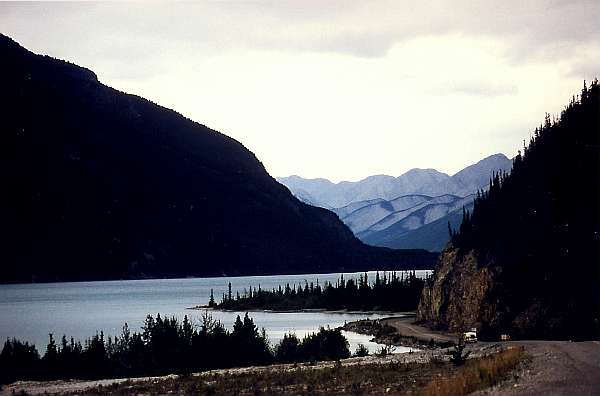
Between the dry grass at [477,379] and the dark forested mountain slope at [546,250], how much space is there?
3850cm

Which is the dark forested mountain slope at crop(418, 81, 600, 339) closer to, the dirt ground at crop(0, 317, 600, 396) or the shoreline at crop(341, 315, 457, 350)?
the shoreline at crop(341, 315, 457, 350)

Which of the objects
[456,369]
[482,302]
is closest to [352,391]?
[456,369]

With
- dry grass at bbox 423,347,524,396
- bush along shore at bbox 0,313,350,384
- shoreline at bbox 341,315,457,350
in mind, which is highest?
dry grass at bbox 423,347,524,396

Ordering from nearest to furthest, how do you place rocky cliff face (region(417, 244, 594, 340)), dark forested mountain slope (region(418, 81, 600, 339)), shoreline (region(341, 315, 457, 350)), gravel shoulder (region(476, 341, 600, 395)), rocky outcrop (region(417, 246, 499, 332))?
gravel shoulder (region(476, 341, 600, 395)), rocky cliff face (region(417, 244, 594, 340)), dark forested mountain slope (region(418, 81, 600, 339)), shoreline (region(341, 315, 457, 350)), rocky outcrop (region(417, 246, 499, 332))

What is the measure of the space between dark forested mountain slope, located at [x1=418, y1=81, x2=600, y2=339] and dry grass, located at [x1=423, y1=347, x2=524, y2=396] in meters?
38.5

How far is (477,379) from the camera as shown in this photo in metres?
43.5

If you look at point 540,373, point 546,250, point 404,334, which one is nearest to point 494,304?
point 546,250

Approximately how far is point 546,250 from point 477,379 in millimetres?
58675

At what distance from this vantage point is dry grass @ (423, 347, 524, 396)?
134ft

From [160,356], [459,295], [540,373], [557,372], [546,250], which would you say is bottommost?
[160,356]

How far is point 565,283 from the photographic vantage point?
9406 centimetres

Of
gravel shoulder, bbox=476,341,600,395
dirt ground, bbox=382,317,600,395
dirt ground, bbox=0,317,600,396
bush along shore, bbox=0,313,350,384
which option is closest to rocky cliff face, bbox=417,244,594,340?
dirt ground, bbox=0,317,600,396

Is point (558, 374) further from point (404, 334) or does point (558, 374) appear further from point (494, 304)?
point (404, 334)

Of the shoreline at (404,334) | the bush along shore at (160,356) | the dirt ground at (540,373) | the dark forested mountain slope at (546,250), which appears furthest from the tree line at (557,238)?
the bush along shore at (160,356)
